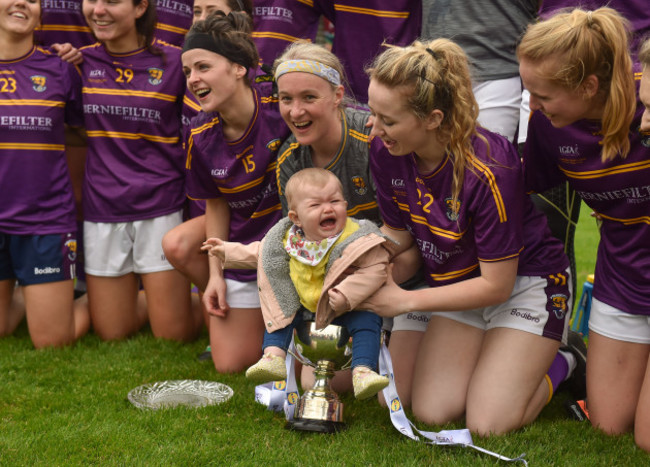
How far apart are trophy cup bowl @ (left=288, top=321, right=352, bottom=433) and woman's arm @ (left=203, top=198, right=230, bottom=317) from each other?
1.01 metres

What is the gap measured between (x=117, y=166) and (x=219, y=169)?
958 millimetres

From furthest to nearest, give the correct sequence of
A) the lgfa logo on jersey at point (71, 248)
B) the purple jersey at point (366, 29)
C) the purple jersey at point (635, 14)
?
the lgfa logo on jersey at point (71, 248)
the purple jersey at point (366, 29)
the purple jersey at point (635, 14)

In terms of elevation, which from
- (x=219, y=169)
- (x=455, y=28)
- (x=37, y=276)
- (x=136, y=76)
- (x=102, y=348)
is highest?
(x=455, y=28)

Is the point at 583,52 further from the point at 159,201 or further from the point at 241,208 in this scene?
the point at 159,201

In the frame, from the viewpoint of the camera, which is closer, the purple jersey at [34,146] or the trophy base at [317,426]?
the trophy base at [317,426]

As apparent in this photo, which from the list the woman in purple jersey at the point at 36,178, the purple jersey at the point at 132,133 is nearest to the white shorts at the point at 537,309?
the purple jersey at the point at 132,133

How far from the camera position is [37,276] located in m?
4.53

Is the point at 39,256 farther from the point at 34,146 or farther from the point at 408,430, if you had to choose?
the point at 408,430

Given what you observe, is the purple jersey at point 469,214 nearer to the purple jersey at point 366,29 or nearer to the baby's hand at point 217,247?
the baby's hand at point 217,247

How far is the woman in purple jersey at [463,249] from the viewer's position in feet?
10.1

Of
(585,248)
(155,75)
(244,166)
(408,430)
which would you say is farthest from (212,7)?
(585,248)

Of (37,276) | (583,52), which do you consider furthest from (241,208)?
(583,52)

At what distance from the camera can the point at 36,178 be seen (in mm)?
4488

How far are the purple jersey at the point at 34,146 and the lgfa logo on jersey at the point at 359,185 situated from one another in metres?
1.95
